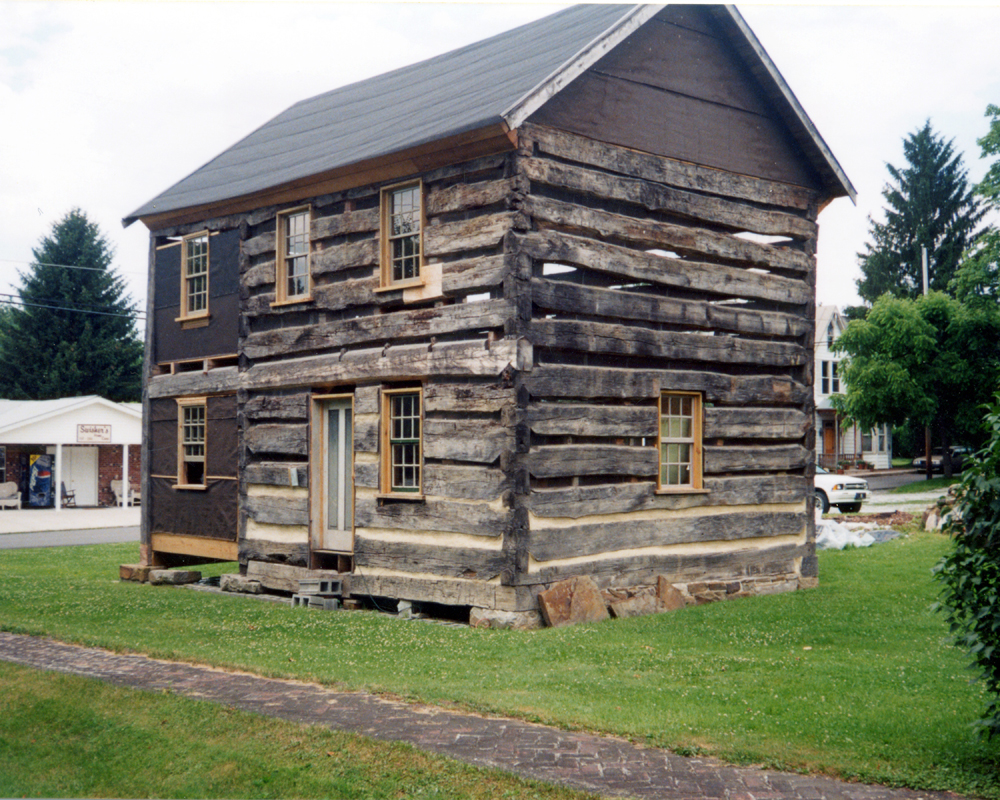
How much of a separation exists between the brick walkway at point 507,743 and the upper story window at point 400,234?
21.8ft

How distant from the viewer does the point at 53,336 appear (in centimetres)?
5003

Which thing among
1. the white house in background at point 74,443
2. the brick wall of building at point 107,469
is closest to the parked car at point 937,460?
the white house in background at point 74,443

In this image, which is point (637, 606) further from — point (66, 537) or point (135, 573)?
point (66, 537)

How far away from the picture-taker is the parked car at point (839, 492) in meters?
30.5

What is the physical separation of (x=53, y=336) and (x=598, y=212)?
42305 mm

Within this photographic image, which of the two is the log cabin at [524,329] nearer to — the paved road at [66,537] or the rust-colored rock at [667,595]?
the rust-colored rock at [667,595]

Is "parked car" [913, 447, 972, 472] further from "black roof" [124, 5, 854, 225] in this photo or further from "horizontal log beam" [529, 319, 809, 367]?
"black roof" [124, 5, 854, 225]

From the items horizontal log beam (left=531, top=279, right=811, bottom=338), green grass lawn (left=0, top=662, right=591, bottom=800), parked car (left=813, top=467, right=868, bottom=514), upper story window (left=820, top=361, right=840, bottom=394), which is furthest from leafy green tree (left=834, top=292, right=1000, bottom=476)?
green grass lawn (left=0, top=662, right=591, bottom=800)

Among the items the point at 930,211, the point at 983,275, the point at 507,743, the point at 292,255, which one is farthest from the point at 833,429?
the point at 507,743

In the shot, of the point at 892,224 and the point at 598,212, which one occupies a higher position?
the point at 892,224

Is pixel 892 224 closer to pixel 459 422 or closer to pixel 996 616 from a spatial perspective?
pixel 459 422

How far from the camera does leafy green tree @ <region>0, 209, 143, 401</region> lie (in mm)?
49688

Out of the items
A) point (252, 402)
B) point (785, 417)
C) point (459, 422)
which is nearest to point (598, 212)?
point (459, 422)

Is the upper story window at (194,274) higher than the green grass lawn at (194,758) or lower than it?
higher
